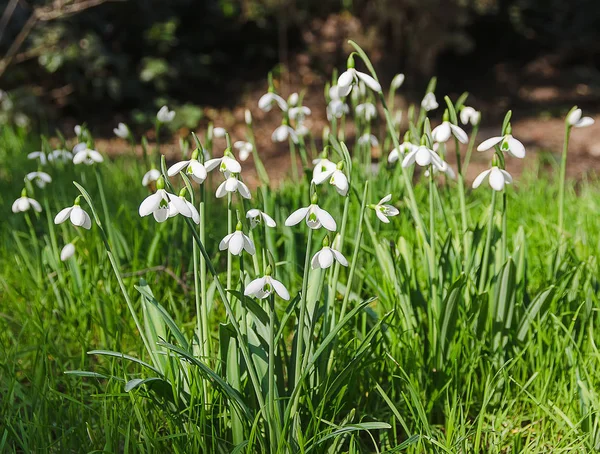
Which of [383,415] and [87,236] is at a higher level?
[87,236]

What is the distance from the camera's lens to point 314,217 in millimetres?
1305

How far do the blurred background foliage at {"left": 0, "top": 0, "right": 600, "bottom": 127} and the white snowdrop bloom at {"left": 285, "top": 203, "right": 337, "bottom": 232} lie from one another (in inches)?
153

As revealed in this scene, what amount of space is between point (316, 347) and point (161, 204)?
2.06ft

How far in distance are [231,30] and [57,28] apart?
2.20 m

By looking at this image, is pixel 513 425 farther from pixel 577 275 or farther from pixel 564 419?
pixel 577 275

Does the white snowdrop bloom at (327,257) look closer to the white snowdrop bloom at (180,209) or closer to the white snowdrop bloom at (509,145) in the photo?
the white snowdrop bloom at (180,209)

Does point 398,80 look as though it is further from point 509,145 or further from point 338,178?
point 338,178

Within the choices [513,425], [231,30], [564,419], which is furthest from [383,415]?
[231,30]

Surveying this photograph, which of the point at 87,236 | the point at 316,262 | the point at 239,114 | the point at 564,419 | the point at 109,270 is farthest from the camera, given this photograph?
the point at 239,114

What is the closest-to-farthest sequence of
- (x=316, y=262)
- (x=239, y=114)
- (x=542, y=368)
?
(x=316, y=262), (x=542, y=368), (x=239, y=114)

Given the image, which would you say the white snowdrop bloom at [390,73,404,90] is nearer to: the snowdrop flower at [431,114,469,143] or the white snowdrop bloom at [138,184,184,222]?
the snowdrop flower at [431,114,469,143]

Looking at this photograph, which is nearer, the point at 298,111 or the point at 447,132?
the point at 447,132

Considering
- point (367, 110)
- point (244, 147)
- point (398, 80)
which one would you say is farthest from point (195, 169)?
point (367, 110)

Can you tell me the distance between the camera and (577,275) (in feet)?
6.40
